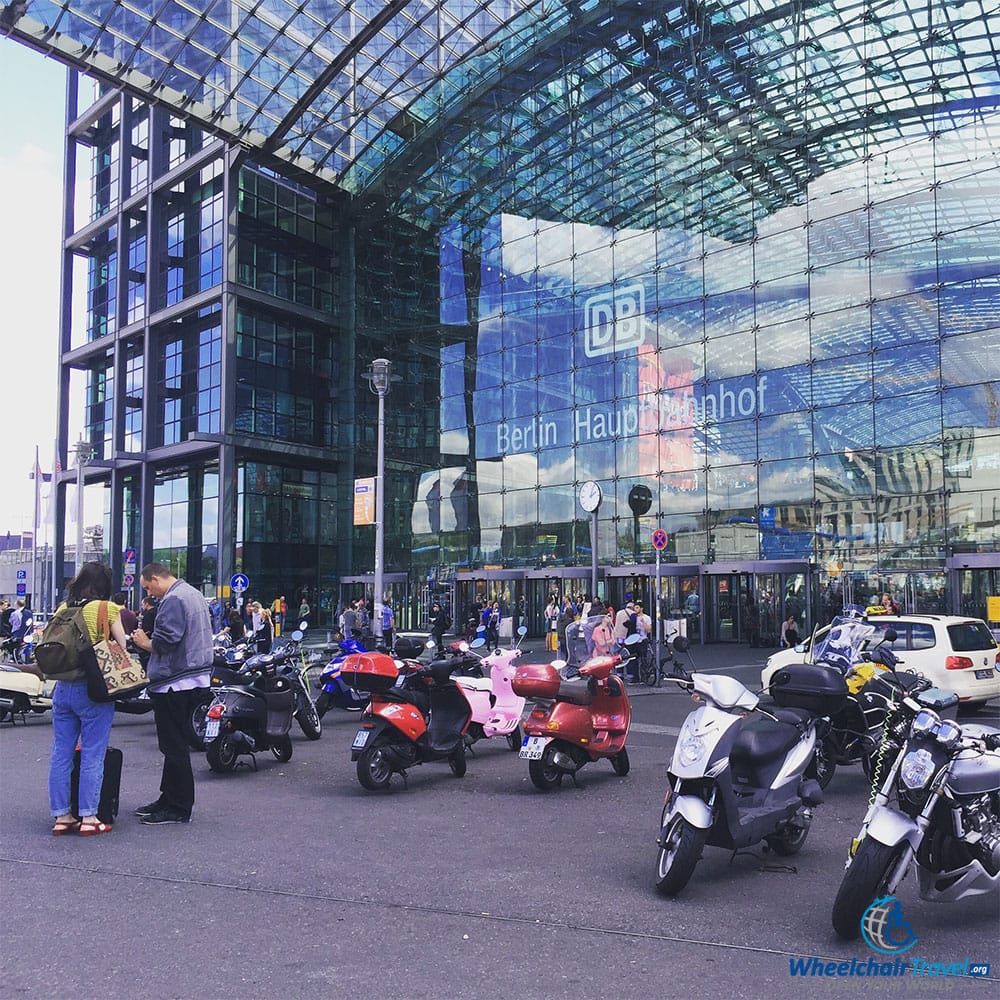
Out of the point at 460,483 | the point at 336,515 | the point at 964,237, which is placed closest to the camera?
the point at 964,237

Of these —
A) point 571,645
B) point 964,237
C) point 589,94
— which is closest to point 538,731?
point 571,645

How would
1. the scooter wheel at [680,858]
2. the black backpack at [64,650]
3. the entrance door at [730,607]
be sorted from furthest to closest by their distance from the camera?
1. the entrance door at [730,607]
2. the black backpack at [64,650]
3. the scooter wheel at [680,858]

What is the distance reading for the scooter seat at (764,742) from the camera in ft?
18.6

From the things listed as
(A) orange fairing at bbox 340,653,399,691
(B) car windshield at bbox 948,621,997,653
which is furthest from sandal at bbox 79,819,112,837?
(B) car windshield at bbox 948,621,997,653

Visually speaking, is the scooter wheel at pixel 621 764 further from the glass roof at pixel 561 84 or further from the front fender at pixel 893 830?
the glass roof at pixel 561 84

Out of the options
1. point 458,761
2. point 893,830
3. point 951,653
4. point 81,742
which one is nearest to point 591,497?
point 951,653

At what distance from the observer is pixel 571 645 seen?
17859mm

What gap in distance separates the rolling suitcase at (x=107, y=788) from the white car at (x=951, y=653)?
866 cm

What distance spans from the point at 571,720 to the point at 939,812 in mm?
4134

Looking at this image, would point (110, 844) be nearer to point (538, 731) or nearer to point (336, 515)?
point (538, 731)

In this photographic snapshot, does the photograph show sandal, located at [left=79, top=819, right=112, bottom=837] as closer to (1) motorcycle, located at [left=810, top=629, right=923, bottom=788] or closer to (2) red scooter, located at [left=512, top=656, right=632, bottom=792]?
(2) red scooter, located at [left=512, top=656, right=632, bottom=792]

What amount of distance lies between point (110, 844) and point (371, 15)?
31483 mm

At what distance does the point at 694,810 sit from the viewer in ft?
16.7

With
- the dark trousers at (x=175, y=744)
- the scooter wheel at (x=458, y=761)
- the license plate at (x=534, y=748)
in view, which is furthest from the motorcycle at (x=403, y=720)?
the dark trousers at (x=175, y=744)
